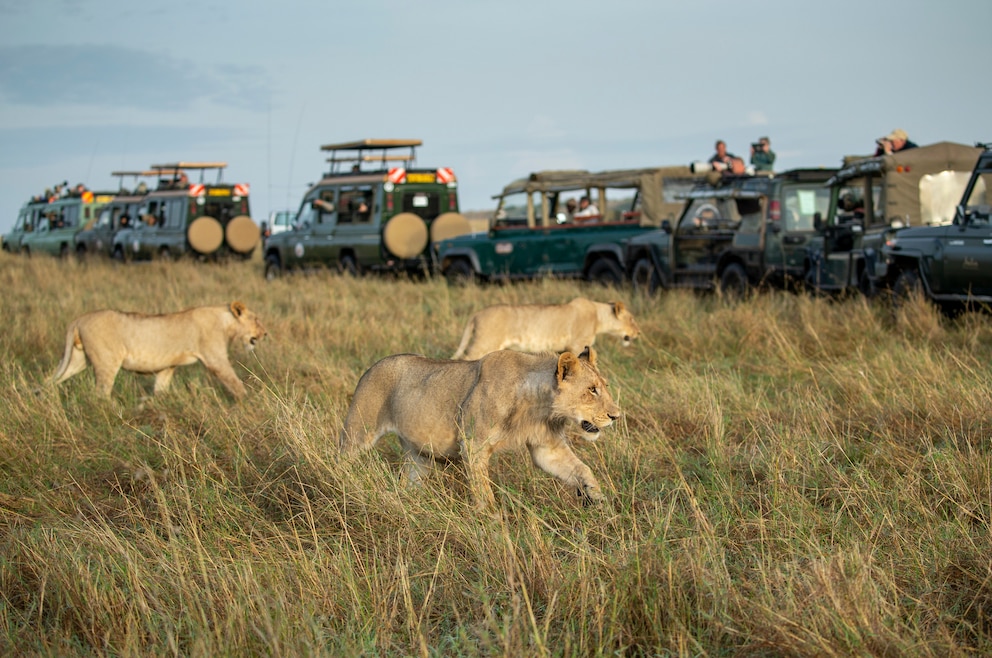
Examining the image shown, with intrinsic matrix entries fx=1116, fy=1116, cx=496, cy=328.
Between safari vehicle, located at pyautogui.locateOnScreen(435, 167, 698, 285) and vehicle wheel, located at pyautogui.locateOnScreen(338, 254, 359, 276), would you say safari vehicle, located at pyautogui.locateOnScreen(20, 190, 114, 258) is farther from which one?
safari vehicle, located at pyautogui.locateOnScreen(435, 167, 698, 285)

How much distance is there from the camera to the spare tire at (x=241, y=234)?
24719 mm

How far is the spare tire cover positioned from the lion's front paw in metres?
14.7

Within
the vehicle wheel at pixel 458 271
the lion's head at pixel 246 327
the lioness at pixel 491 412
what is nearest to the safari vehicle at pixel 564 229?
the vehicle wheel at pixel 458 271

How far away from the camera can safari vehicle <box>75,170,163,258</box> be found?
27.8 m

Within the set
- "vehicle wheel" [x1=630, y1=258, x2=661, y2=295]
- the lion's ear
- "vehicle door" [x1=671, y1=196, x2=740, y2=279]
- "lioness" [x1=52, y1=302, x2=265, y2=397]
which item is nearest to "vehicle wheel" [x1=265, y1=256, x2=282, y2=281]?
"vehicle wheel" [x1=630, y1=258, x2=661, y2=295]

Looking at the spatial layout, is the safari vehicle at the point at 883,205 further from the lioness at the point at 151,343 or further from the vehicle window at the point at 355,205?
the vehicle window at the point at 355,205

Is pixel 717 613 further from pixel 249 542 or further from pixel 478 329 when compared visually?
pixel 478 329

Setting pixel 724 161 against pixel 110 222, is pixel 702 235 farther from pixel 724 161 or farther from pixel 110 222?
pixel 110 222

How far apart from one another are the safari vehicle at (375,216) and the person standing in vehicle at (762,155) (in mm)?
5314

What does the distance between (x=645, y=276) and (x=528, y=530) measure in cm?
1115

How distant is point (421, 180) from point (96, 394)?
1252cm

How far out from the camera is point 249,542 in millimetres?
4500

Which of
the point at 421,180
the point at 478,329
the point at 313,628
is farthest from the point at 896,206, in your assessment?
the point at 421,180

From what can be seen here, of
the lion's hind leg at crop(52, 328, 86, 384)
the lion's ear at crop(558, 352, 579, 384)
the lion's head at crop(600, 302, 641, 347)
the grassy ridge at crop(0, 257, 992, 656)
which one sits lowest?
the grassy ridge at crop(0, 257, 992, 656)
